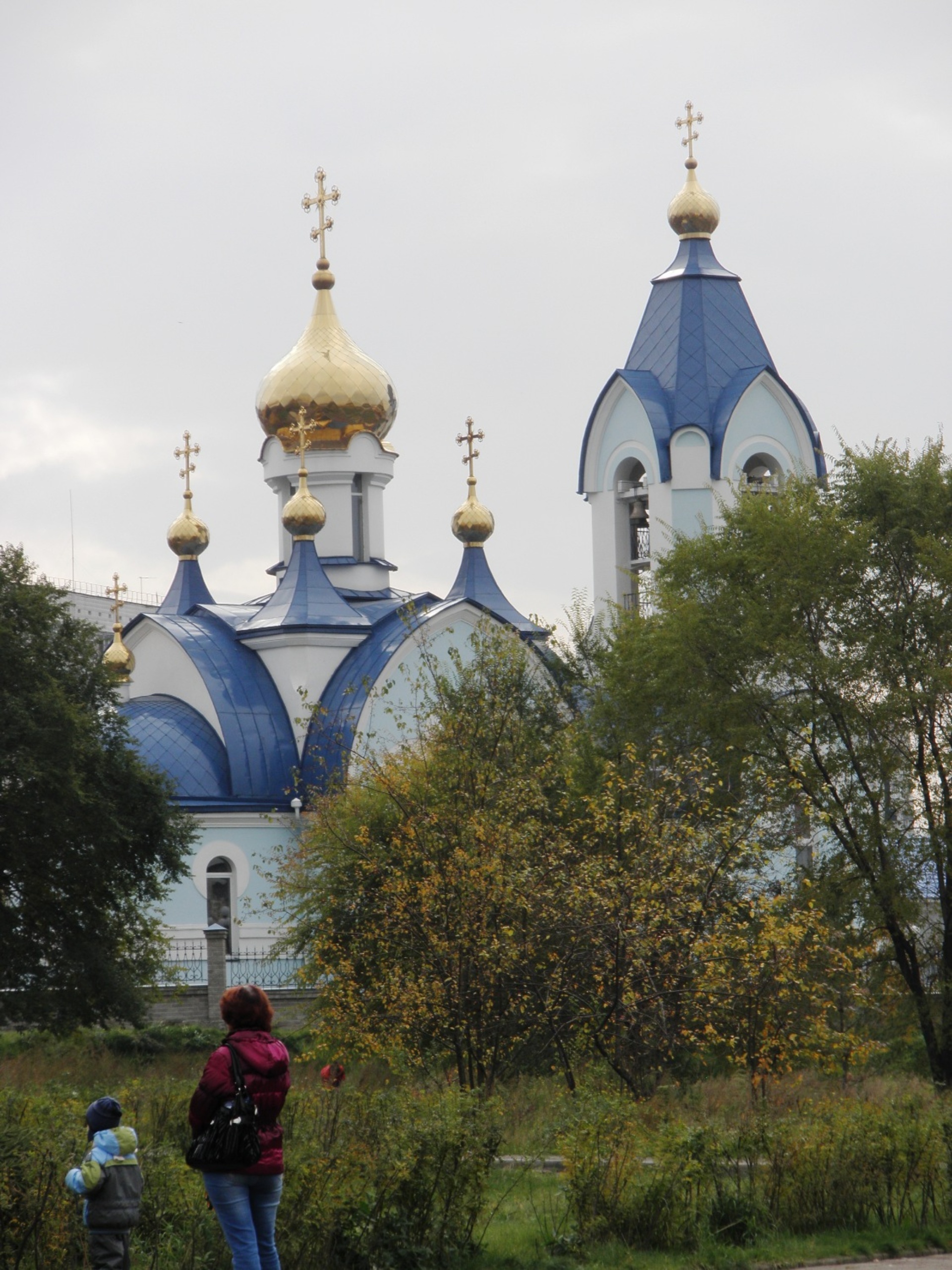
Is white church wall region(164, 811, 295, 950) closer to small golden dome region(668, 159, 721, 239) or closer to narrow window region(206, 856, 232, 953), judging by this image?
narrow window region(206, 856, 232, 953)

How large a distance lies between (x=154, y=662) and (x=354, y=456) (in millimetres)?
4856

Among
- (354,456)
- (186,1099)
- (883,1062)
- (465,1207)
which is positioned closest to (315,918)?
(883,1062)

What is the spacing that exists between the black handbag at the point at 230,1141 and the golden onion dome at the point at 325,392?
24.5m

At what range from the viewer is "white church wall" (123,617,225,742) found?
26.7 m

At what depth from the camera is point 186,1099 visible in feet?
29.1

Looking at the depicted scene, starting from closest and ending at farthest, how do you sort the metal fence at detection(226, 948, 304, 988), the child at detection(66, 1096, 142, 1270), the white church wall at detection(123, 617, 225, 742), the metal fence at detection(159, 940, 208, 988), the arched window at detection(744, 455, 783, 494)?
1. the child at detection(66, 1096, 142, 1270)
2. the metal fence at detection(159, 940, 208, 988)
3. the metal fence at detection(226, 948, 304, 988)
4. the arched window at detection(744, 455, 783, 494)
5. the white church wall at detection(123, 617, 225, 742)

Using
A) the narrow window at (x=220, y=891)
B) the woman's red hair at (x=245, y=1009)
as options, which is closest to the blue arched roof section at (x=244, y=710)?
the narrow window at (x=220, y=891)

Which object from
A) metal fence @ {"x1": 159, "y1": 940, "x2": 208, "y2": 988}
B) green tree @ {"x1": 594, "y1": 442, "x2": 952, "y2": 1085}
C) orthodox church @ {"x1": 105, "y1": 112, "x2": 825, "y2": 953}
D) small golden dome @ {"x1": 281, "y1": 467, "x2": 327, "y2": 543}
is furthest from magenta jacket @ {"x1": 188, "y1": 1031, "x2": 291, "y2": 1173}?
small golden dome @ {"x1": 281, "y1": 467, "x2": 327, "y2": 543}

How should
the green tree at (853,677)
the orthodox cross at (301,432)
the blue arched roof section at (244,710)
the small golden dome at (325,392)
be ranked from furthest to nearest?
the small golden dome at (325,392), the orthodox cross at (301,432), the blue arched roof section at (244,710), the green tree at (853,677)

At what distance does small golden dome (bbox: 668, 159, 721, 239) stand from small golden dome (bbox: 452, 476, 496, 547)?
16.7 feet

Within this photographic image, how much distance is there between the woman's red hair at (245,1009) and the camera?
593cm

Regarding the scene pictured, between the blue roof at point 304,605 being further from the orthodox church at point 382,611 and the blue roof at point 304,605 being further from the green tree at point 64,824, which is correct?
the green tree at point 64,824

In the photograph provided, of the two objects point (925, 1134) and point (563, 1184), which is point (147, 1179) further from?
point (925, 1134)

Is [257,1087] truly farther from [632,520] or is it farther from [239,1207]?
[632,520]
